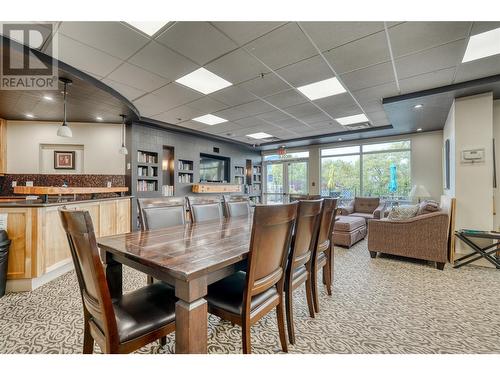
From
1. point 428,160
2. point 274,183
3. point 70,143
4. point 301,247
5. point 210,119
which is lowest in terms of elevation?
point 301,247

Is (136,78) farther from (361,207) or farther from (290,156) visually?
(290,156)

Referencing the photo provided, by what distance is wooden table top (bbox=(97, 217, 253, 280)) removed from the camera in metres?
1.11

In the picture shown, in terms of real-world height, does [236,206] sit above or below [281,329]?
above

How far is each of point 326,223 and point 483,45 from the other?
2.69 metres

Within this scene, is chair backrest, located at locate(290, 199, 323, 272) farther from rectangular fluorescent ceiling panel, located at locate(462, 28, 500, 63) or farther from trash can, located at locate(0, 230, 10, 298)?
trash can, located at locate(0, 230, 10, 298)

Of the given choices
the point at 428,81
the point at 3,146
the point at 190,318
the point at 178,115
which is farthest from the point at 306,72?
the point at 3,146

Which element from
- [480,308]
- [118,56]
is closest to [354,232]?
[480,308]

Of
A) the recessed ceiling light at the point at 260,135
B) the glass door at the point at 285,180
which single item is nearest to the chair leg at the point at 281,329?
the recessed ceiling light at the point at 260,135

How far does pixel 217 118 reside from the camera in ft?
17.6

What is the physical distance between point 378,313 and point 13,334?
9.92ft

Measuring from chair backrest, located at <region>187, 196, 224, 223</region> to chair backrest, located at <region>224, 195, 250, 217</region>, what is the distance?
10cm

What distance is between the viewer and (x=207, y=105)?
14.7 ft

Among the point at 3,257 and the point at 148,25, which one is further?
the point at 3,257
